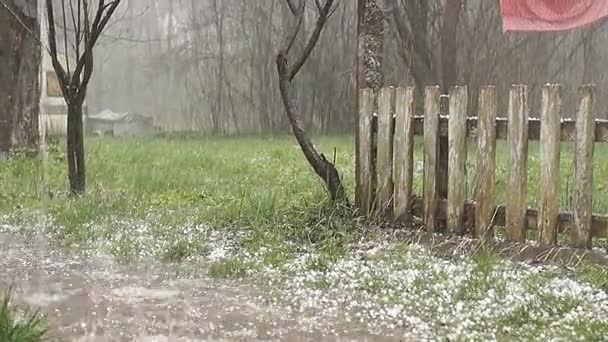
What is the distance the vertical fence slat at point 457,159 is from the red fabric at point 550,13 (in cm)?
98

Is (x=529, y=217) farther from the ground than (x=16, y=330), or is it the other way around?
(x=529, y=217)

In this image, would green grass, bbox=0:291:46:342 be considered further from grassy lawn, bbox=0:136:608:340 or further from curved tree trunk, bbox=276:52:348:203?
curved tree trunk, bbox=276:52:348:203

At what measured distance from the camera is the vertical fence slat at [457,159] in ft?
17.9

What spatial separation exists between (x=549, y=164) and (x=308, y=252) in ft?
5.77

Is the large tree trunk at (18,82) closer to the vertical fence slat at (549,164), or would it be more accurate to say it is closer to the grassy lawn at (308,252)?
the grassy lawn at (308,252)

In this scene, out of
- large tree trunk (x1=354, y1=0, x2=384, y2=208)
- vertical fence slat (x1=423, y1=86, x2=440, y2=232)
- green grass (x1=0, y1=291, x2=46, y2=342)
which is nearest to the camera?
green grass (x1=0, y1=291, x2=46, y2=342)

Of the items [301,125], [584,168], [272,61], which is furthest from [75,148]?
[272,61]

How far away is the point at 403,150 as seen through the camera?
19.1 ft

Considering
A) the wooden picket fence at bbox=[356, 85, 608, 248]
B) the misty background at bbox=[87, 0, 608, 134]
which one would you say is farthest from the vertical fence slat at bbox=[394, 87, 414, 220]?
the misty background at bbox=[87, 0, 608, 134]

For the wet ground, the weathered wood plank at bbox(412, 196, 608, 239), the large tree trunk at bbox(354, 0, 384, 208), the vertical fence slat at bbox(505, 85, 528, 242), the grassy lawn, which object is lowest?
the wet ground

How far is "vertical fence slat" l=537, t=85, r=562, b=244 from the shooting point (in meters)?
5.03

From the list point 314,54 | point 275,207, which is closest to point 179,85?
point 314,54

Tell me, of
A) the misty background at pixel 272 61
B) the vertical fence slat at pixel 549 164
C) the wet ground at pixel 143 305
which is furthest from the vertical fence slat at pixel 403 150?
the misty background at pixel 272 61

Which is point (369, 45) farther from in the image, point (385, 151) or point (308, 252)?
point (308, 252)
